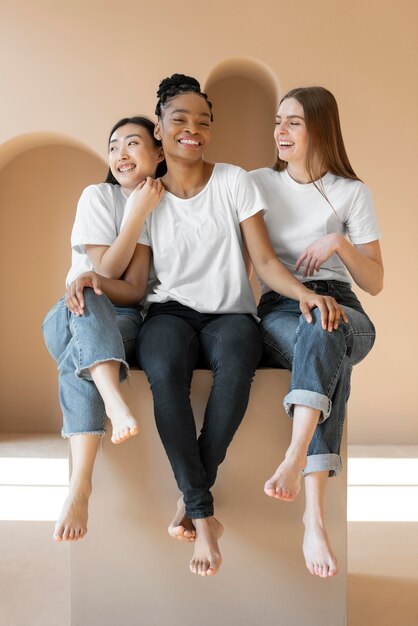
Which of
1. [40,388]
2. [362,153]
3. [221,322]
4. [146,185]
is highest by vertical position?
[362,153]

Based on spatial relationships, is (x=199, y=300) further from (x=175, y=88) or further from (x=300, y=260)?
(x=175, y=88)

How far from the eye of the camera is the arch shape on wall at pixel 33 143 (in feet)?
15.1

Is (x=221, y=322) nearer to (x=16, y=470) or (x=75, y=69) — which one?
(x=16, y=470)

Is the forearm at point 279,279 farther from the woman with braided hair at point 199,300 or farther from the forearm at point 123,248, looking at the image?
the forearm at point 123,248

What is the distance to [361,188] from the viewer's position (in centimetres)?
237

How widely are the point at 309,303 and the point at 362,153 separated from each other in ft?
9.17

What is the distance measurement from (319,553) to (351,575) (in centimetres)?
78

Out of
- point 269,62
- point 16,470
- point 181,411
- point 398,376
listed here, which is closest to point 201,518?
point 181,411

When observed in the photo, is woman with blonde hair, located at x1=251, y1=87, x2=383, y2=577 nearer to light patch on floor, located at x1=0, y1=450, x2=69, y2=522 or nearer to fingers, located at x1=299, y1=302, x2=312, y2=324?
fingers, located at x1=299, y1=302, x2=312, y2=324

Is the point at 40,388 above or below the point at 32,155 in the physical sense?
below

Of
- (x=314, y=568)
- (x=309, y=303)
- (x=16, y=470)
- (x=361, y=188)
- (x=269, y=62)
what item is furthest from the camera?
(x=269, y=62)

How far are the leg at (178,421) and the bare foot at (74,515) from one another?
23 centimetres

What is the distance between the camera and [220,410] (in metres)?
1.94

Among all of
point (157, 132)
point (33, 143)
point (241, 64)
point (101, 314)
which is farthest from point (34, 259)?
point (101, 314)
